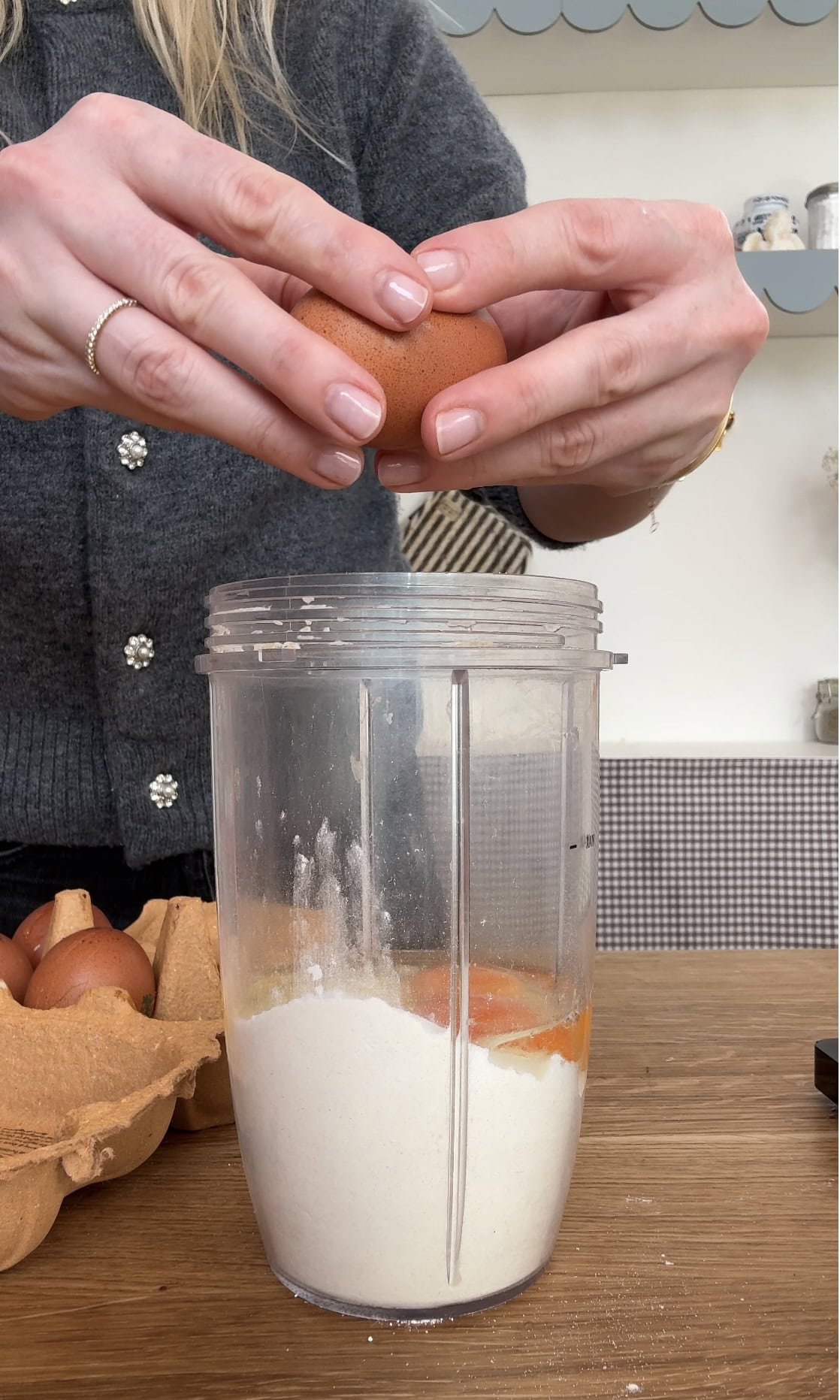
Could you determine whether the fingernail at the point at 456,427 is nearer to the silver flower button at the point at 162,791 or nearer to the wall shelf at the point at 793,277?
the silver flower button at the point at 162,791

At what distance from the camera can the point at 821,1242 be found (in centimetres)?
41

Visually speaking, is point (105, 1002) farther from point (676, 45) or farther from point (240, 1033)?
point (676, 45)

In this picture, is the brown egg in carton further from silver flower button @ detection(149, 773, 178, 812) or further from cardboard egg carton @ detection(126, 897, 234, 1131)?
silver flower button @ detection(149, 773, 178, 812)

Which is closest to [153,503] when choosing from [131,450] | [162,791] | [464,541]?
[131,450]

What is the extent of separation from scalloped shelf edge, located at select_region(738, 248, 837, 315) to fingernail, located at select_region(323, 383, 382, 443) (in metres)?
1.34

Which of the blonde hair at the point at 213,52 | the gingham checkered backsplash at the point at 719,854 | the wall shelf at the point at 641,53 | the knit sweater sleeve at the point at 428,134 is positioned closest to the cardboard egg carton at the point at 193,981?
the knit sweater sleeve at the point at 428,134

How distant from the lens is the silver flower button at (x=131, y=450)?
0.73 meters

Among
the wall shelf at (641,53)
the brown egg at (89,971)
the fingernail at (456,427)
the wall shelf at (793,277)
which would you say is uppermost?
the wall shelf at (641,53)

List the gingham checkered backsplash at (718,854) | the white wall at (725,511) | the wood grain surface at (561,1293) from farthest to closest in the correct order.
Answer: the white wall at (725,511) < the gingham checkered backsplash at (718,854) < the wood grain surface at (561,1293)

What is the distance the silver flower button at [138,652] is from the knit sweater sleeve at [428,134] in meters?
0.26

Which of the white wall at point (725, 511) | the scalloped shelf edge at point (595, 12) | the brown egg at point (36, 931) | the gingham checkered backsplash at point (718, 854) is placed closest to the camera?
the brown egg at point (36, 931)

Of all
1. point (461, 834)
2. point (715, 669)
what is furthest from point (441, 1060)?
point (715, 669)

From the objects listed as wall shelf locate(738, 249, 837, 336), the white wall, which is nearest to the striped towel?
the white wall

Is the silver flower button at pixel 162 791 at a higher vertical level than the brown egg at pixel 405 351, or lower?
lower
